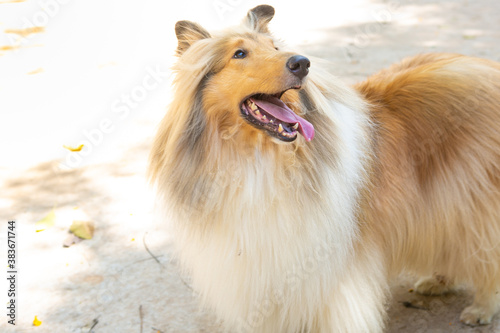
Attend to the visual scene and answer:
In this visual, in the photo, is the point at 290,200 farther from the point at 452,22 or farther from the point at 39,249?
the point at 452,22

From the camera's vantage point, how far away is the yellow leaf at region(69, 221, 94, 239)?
13.0 ft

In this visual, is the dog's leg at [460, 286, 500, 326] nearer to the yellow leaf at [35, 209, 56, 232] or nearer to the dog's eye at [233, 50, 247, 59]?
the dog's eye at [233, 50, 247, 59]

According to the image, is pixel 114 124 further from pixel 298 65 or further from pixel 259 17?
pixel 298 65

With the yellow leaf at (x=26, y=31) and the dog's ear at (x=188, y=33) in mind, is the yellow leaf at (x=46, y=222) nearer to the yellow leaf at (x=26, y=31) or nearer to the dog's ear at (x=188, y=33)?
the dog's ear at (x=188, y=33)

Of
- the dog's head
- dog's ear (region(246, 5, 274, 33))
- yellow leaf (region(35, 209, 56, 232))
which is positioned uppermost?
dog's ear (region(246, 5, 274, 33))

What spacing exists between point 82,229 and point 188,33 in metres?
1.90

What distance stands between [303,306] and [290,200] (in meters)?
0.56

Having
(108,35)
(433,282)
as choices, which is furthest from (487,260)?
(108,35)

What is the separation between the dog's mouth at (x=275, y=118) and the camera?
2377 mm

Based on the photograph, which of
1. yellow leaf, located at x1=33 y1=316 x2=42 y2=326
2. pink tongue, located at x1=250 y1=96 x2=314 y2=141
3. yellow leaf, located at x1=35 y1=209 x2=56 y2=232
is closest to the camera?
pink tongue, located at x1=250 y1=96 x2=314 y2=141

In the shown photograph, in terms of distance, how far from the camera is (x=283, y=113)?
96.3 inches

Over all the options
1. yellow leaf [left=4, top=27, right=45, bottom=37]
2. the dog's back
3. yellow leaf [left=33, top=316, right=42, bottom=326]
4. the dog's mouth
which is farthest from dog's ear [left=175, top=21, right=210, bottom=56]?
yellow leaf [left=4, top=27, right=45, bottom=37]

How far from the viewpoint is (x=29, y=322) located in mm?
3236

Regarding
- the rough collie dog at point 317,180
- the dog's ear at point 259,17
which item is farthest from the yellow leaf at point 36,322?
the dog's ear at point 259,17
